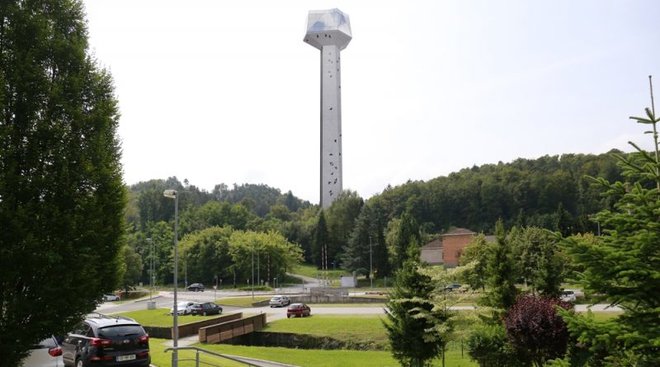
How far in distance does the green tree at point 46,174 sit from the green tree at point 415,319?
12407 mm

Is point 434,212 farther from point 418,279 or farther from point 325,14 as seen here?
point 418,279

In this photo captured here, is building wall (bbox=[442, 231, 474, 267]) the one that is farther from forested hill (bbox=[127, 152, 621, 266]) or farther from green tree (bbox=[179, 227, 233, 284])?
green tree (bbox=[179, 227, 233, 284])

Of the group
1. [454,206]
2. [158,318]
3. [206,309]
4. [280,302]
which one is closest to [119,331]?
[158,318]

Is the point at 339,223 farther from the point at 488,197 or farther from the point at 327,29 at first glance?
the point at 327,29

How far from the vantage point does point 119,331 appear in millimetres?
14555

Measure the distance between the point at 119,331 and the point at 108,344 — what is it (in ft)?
1.76

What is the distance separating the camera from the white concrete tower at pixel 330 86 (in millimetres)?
116375

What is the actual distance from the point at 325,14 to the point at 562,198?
6894 cm

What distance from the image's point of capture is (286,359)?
27078 mm

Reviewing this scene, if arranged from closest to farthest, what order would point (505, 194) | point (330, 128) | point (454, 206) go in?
1. point (330, 128)
2. point (505, 194)
3. point (454, 206)

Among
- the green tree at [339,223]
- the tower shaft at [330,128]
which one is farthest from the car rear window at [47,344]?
the tower shaft at [330,128]

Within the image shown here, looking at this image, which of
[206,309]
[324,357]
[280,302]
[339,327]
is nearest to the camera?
[324,357]

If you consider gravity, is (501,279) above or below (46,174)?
below

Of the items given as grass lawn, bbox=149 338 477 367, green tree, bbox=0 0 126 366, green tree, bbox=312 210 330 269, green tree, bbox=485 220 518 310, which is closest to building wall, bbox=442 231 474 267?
green tree, bbox=312 210 330 269
